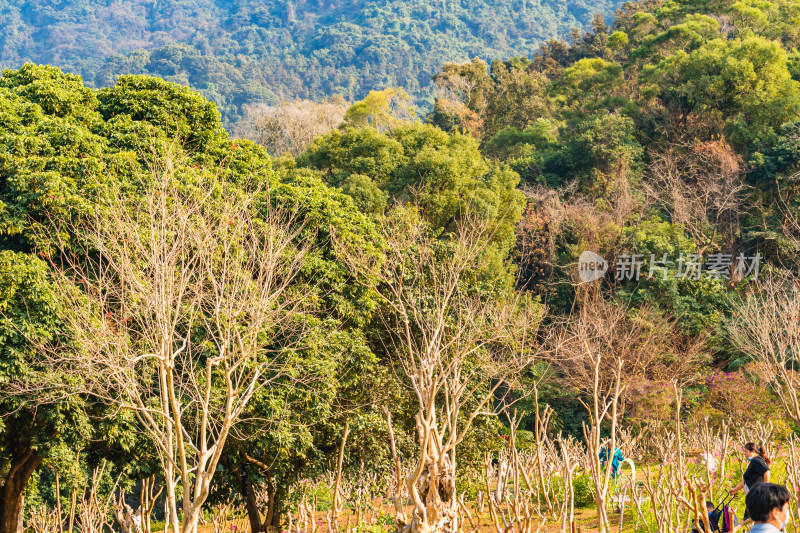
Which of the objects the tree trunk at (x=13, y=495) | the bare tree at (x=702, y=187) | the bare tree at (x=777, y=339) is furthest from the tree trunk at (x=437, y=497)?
the bare tree at (x=702, y=187)

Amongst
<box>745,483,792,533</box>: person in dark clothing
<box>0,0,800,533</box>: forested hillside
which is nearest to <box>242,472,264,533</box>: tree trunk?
<box>0,0,800,533</box>: forested hillside

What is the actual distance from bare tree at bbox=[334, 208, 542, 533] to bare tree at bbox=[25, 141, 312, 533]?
1.35 meters

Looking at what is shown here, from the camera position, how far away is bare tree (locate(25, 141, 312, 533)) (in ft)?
19.0

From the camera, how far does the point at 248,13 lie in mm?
80750

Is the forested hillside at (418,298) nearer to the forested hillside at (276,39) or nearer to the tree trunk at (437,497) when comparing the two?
the tree trunk at (437,497)

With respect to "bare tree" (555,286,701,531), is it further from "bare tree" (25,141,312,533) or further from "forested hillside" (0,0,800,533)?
"bare tree" (25,141,312,533)

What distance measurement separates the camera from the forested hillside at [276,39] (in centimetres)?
6078

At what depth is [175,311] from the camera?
6.55m

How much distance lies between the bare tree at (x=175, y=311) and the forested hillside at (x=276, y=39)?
48295 mm

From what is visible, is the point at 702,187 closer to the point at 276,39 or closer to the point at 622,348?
the point at 622,348

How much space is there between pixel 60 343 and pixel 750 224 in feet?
57.6

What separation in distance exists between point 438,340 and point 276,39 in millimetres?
71255

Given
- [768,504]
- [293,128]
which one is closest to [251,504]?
[768,504]

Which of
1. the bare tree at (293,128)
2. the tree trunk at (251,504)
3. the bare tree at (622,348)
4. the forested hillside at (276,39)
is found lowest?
the tree trunk at (251,504)
